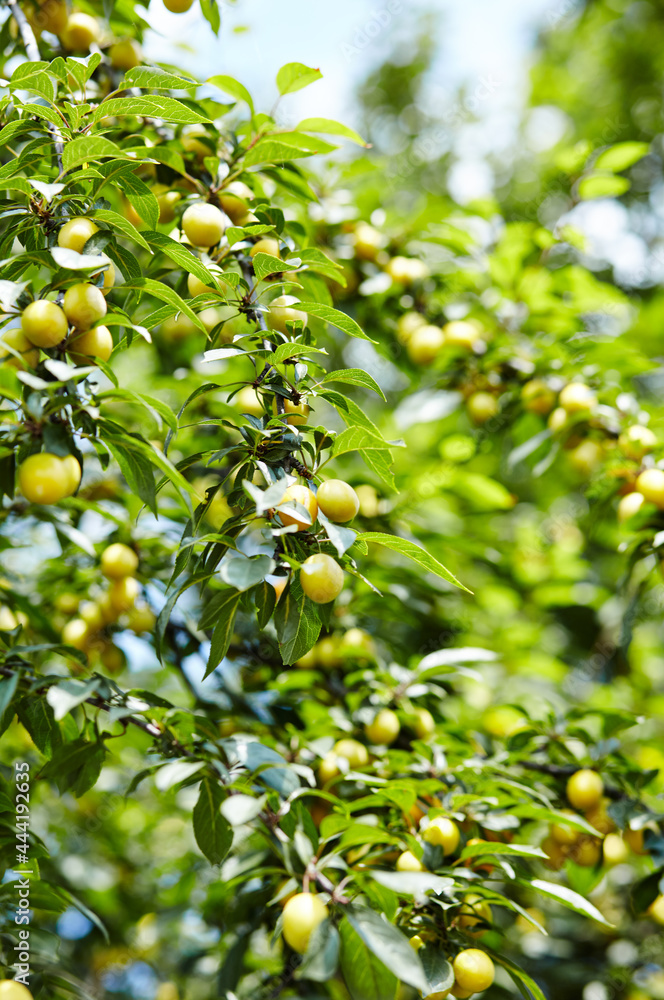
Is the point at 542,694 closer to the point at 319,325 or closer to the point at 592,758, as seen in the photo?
the point at 592,758

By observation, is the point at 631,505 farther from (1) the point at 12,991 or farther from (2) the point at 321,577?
(1) the point at 12,991

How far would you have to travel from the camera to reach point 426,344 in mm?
1781

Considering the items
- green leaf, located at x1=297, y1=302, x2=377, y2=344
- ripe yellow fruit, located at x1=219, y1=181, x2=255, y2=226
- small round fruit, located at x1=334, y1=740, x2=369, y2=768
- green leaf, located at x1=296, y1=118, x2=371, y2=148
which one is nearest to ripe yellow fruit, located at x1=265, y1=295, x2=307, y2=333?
green leaf, located at x1=297, y1=302, x2=377, y2=344

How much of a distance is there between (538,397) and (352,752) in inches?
36.2

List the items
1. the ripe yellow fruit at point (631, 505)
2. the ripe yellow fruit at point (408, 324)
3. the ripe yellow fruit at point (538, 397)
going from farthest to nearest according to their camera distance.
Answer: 1. the ripe yellow fruit at point (408, 324)
2. the ripe yellow fruit at point (538, 397)
3. the ripe yellow fruit at point (631, 505)

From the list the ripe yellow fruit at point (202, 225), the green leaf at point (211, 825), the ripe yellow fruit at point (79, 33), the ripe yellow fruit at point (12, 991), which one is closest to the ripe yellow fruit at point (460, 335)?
the ripe yellow fruit at point (202, 225)

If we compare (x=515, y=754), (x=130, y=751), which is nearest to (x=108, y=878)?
(x=130, y=751)

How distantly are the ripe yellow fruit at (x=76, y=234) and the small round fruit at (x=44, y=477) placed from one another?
25cm

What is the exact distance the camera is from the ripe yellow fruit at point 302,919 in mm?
829

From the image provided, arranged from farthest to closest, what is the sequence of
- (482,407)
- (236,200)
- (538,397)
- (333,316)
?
(482,407), (538,397), (236,200), (333,316)

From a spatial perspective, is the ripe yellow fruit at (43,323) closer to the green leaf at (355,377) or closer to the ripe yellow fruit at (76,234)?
the ripe yellow fruit at (76,234)

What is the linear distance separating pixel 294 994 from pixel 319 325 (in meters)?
1.23

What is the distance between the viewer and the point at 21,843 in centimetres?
95

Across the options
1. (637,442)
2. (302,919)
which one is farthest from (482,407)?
(302,919)
